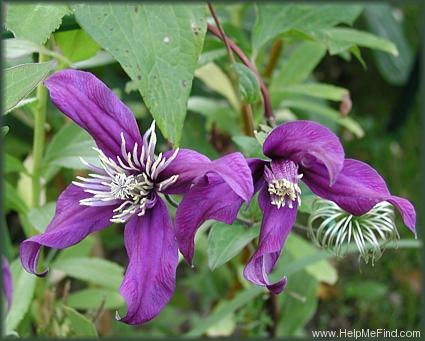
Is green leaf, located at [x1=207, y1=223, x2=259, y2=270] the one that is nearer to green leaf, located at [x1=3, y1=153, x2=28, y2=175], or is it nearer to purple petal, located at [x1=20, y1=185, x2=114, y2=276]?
purple petal, located at [x1=20, y1=185, x2=114, y2=276]

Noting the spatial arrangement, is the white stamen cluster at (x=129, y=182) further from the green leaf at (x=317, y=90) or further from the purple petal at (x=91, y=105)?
the green leaf at (x=317, y=90)

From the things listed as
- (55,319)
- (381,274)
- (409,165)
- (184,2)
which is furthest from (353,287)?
(184,2)

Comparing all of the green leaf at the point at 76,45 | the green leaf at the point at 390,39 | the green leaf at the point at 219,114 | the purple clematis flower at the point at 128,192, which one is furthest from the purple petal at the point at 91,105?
the green leaf at the point at 390,39

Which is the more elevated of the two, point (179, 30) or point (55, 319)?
point (179, 30)

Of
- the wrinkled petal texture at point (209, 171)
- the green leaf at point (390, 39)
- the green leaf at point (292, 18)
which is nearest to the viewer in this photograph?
the wrinkled petal texture at point (209, 171)

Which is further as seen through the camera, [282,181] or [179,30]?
[179,30]

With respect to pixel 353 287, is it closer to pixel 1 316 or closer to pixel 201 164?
pixel 1 316
